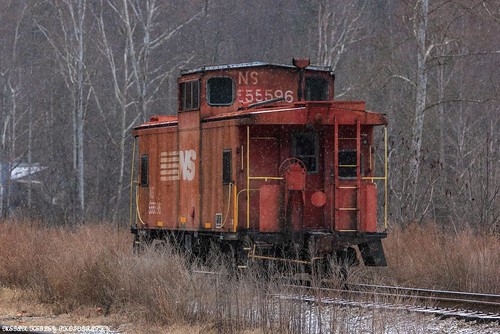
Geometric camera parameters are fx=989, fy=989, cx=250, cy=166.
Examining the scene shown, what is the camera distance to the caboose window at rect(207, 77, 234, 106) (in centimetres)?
1808

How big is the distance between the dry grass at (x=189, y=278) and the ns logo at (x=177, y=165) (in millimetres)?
1610

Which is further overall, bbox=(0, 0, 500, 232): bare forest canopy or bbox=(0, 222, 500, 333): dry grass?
bbox=(0, 0, 500, 232): bare forest canopy

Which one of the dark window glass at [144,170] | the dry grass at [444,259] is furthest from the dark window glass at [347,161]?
the dark window glass at [144,170]

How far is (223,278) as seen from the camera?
13312 mm

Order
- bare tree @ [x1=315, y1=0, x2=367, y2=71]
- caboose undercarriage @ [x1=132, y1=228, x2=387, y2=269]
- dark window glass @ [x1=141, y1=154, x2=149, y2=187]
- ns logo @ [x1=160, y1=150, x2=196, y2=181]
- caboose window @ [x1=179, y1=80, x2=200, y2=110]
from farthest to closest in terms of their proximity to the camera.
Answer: bare tree @ [x1=315, y1=0, x2=367, y2=71] → dark window glass @ [x1=141, y1=154, x2=149, y2=187] → ns logo @ [x1=160, y1=150, x2=196, y2=181] → caboose window @ [x1=179, y1=80, x2=200, y2=110] → caboose undercarriage @ [x1=132, y1=228, x2=387, y2=269]

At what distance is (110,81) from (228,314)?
38.9 metres

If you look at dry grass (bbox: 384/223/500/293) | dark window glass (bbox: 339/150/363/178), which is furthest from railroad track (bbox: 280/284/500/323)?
dark window glass (bbox: 339/150/363/178)

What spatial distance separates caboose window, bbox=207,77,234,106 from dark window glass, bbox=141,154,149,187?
3.05 meters

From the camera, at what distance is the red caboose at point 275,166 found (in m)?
16.6

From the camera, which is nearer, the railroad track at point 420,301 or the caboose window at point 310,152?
the railroad track at point 420,301

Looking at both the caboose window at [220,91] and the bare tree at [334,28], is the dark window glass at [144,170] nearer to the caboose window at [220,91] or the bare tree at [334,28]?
the caboose window at [220,91]

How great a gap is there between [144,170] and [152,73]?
68.8 feet

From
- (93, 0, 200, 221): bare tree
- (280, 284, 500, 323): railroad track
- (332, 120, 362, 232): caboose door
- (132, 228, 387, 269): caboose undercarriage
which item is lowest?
(280, 284, 500, 323): railroad track

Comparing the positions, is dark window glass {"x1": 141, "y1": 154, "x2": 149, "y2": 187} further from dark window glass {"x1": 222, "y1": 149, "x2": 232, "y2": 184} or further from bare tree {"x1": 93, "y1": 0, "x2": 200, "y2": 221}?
bare tree {"x1": 93, "y1": 0, "x2": 200, "y2": 221}
